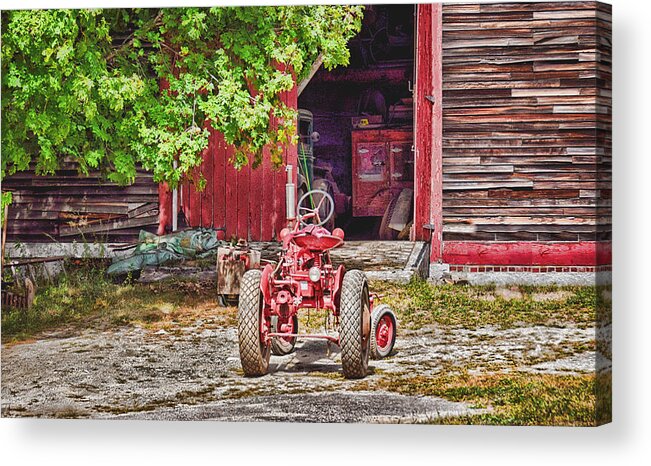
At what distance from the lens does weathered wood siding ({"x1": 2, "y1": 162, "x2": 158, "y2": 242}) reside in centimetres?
792

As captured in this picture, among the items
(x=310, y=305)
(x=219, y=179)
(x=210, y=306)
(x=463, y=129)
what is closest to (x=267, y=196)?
(x=219, y=179)

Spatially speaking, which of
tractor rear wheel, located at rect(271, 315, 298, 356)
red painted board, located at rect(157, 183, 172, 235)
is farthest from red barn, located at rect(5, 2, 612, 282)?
red painted board, located at rect(157, 183, 172, 235)

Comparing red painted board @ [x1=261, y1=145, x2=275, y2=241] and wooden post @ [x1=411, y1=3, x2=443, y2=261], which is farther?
red painted board @ [x1=261, y1=145, x2=275, y2=241]

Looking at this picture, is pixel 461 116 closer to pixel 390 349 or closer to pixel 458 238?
pixel 458 238

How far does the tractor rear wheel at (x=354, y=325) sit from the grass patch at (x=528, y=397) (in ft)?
1.47

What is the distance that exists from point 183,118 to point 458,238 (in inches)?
84.6

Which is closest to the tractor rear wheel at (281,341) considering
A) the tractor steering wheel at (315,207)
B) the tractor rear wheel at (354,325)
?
the tractor rear wheel at (354,325)

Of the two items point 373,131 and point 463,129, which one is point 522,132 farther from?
point 373,131

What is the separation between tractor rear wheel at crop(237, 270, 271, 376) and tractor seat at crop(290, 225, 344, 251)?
35 cm

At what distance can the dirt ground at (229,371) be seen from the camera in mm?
7152

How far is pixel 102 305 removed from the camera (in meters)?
7.87

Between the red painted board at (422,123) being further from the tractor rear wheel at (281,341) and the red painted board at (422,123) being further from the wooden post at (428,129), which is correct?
the tractor rear wheel at (281,341)

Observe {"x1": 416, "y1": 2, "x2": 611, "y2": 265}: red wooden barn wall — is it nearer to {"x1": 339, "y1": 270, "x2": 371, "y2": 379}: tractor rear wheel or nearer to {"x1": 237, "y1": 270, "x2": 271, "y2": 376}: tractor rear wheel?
{"x1": 339, "y1": 270, "x2": 371, "y2": 379}: tractor rear wheel

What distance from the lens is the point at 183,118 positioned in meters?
7.94
